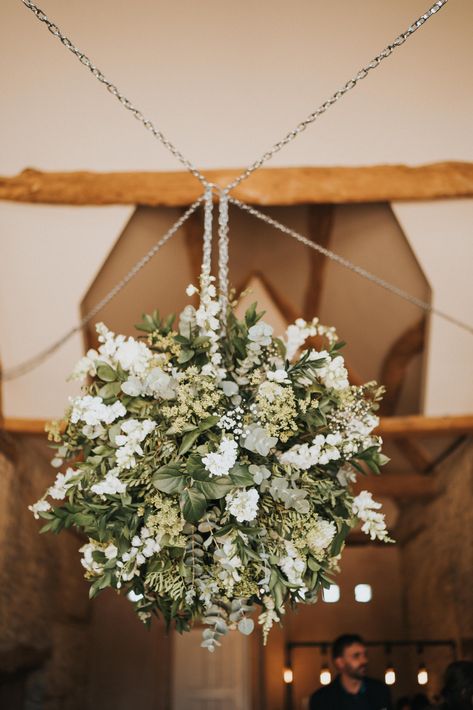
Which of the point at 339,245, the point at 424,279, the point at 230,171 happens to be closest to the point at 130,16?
the point at 230,171

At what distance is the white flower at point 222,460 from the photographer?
157cm

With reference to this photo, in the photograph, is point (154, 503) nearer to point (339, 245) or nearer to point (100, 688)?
point (339, 245)

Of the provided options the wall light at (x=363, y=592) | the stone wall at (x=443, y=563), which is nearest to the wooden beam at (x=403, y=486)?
the stone wall at (x=443, y=563)

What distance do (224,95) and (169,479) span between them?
293 centimetres

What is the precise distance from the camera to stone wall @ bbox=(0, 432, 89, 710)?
17.7ft

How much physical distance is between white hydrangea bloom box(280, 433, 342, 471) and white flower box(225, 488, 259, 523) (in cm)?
17

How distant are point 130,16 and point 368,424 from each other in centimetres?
278

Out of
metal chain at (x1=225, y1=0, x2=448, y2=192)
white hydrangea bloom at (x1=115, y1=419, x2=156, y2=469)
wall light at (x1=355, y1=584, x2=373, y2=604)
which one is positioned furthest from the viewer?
wall light at (x1=355, y1=584, x2=373, y2=604)

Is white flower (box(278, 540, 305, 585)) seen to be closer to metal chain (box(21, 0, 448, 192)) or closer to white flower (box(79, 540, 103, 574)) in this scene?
white flower (box(79, 540, 103, 574))

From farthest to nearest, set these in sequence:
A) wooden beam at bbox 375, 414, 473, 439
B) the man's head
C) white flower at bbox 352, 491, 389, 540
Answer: wooden beam at bbox 375, 414, 473, 439, the man's head, white flower at bbox 352, 491, 389, 540

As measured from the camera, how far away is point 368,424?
1874mm

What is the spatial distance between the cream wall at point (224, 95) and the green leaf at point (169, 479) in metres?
2.86

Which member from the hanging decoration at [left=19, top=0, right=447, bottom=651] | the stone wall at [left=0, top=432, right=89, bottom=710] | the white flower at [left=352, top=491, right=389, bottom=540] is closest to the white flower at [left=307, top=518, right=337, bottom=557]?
the hanging decoration at [left=19, top=0, right=447, bottom=651]

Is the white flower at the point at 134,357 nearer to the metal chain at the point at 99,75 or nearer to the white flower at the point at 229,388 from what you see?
the white flower at the point at 229,388
